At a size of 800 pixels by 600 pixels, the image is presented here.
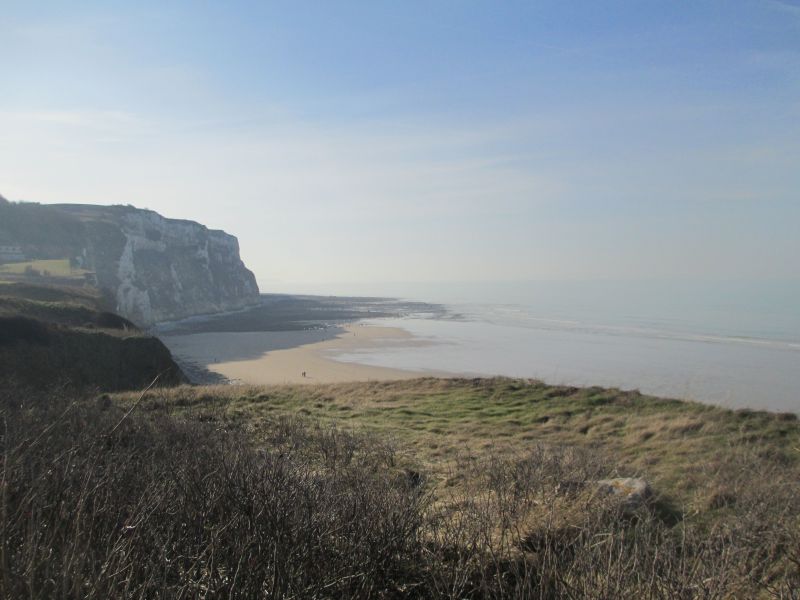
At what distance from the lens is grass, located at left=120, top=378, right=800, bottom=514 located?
32.5 ft

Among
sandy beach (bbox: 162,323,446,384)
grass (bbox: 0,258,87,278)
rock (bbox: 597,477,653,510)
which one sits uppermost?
grass (bbox: 0,258,87,278)

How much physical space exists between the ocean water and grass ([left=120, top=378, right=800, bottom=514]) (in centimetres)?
854

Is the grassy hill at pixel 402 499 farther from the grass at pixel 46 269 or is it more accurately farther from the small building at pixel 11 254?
the small building at pixel 11 254

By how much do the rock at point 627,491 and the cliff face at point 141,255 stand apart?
212 feet

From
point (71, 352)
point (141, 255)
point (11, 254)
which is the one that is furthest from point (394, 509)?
point (141, 255)

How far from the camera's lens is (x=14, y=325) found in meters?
25.6

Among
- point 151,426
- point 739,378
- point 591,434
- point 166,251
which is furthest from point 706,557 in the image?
point 166,251

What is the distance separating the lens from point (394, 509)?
447 cm

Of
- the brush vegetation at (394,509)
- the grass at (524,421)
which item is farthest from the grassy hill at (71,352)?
the brush vegetation at (394,509)

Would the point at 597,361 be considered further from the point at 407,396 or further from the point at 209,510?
the point at 209,510

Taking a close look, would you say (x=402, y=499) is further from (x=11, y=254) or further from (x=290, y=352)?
(x=11, y=254)

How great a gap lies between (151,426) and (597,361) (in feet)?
94.5

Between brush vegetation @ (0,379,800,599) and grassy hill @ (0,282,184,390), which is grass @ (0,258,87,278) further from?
brush vegetation @ (0,379,800,599)

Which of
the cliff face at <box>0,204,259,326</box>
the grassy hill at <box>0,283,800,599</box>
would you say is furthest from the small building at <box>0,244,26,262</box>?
the grassy hill at <box>0,283,800,599</box>
